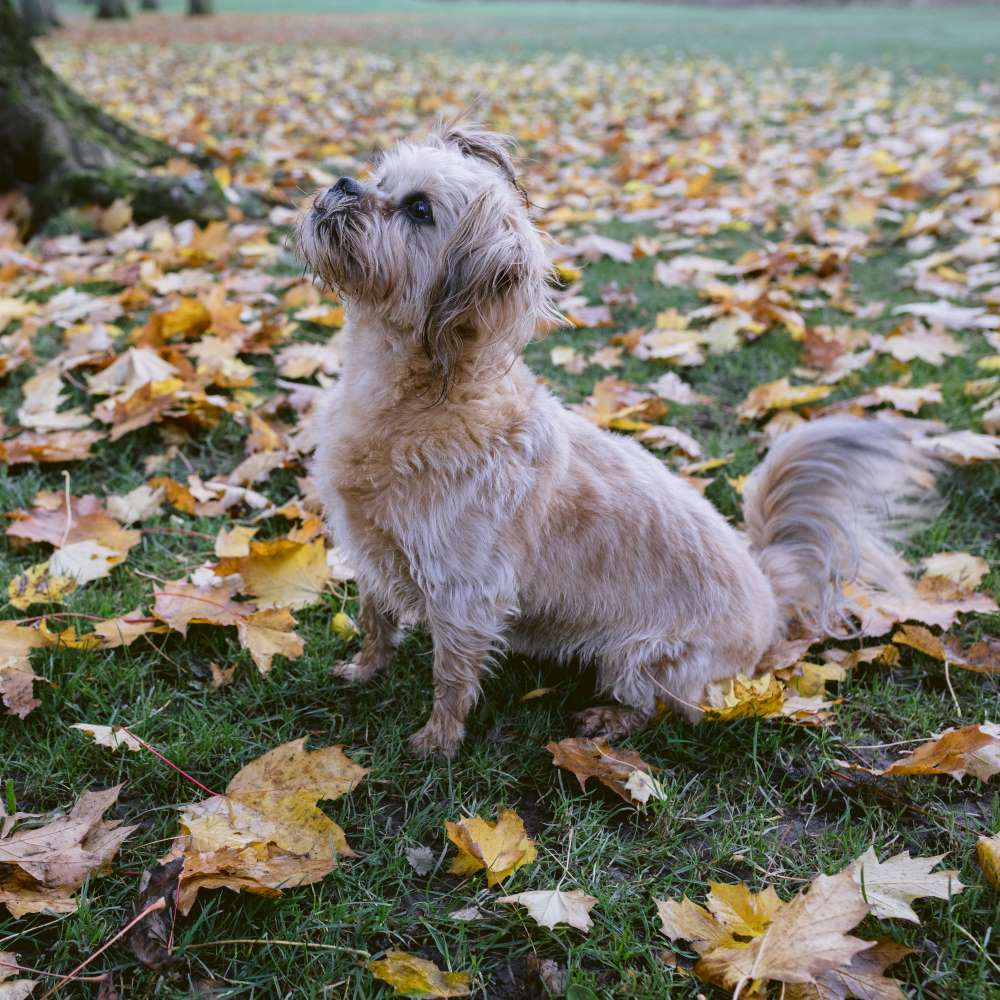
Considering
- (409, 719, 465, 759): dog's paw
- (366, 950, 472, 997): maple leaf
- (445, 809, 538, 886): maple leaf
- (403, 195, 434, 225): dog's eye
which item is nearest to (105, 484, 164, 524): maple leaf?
Result: (409, 719, 465, 759): dog's paw

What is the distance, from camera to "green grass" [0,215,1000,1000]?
209 centimetres

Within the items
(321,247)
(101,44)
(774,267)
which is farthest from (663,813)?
(101,44)

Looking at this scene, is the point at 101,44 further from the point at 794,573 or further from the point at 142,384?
the point at 794,573

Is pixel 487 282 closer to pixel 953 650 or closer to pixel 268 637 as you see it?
pixel 268 637

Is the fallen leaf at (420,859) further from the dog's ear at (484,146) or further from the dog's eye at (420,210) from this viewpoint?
the dog's ear at (484,146)

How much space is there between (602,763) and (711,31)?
27.8 metres

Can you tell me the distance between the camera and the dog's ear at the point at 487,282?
96.2 inches

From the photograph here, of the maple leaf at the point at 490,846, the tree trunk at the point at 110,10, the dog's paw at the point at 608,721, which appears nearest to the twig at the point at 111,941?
the maple leaf at the point at 490,846

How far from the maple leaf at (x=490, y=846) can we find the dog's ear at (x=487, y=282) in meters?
1.34

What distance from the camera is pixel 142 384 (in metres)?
4.04

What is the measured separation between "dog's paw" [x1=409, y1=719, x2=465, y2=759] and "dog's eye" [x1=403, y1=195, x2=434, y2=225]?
1639mm

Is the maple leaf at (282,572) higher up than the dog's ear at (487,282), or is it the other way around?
the dog's ear at (487,282)

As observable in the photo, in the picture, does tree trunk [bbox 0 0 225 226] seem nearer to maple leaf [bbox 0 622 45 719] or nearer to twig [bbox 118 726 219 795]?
maple leaf [bbox 0 622 45 719]

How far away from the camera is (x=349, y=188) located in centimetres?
268
